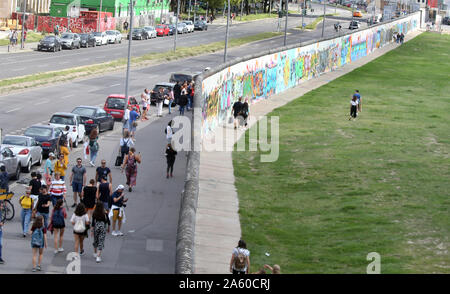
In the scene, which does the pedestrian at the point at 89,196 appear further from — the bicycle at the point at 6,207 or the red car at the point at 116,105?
the red car at the point at 116,105

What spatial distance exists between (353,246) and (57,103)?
104 feet

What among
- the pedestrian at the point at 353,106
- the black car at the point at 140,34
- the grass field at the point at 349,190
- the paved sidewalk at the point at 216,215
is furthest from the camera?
the black car at the point at 140,34

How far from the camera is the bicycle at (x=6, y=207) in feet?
79.9

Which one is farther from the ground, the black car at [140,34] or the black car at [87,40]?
the black car at [140,34]

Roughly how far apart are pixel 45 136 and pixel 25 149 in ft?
11.7

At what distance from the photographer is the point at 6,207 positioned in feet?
81.3

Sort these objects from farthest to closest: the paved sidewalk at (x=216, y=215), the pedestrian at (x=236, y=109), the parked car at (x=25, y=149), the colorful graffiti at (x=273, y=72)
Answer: the pedestrian at (x=236, y=109) → the colorful graffiti at (x=273, y=72) → the parked car at (x=25, y=149) → the paved sidewalk at (x=216, y=215)

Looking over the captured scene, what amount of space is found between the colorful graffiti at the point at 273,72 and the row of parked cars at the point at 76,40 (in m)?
26.3

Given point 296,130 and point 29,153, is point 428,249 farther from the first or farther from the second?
point 296,130

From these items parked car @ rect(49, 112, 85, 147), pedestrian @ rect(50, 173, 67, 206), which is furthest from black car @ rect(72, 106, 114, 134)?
pedestrian @ rect(50, 173, 67, 206)

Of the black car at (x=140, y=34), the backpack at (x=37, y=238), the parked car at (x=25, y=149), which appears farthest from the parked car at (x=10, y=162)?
the black car at (x=140, y=34)

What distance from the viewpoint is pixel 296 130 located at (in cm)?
4503

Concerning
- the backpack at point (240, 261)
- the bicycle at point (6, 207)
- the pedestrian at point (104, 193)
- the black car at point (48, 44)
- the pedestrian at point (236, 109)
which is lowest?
the bicycle at point (6, 207)

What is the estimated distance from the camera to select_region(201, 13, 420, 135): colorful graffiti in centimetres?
4059
